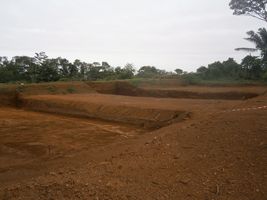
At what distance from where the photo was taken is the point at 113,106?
1485 centimetres

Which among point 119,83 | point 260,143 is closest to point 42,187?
point 260,143

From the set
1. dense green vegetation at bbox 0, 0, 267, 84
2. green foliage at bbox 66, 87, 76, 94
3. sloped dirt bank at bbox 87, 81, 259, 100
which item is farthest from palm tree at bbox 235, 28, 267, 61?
green foliage at bbox 66, 87, 76, 94

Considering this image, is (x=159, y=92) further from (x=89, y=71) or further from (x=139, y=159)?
(x=139, y=159)

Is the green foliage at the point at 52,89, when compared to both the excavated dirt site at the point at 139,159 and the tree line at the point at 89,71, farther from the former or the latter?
the excavated dirt site at the point at 139,159

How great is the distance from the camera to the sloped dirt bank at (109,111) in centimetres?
1250

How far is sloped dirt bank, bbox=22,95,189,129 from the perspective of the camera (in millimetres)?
12500

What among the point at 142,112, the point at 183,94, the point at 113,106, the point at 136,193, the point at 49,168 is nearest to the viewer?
the point at 136,193

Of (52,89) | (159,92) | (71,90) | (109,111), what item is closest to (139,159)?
(109,111)

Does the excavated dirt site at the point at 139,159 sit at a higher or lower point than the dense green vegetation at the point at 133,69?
lower

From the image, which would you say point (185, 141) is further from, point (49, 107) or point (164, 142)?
point (49, 107)

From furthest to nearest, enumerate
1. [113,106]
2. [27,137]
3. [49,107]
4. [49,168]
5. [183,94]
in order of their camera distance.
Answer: [183,94] → [49,107] → [113,106] → [27,137] → [49,168]

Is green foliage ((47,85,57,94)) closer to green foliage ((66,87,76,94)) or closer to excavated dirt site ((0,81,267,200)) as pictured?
green foliage ((66,87,76,94))

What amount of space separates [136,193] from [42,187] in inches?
50.7

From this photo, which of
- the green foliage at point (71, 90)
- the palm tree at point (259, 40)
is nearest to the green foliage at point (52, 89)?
the green foliage at point (71, 90)
